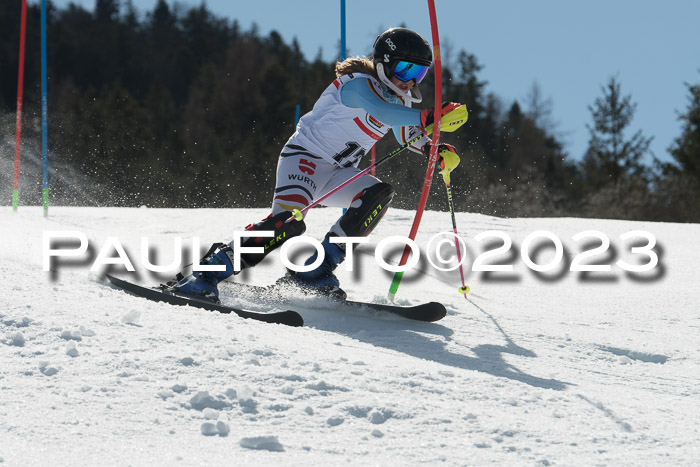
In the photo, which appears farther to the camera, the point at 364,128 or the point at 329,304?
the point at 364,128

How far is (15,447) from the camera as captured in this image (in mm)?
1861

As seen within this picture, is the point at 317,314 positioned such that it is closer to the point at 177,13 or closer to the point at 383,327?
the point at 383,327

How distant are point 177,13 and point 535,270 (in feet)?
158

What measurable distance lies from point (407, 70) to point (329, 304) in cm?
120

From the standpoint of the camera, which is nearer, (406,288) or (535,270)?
(406,288)

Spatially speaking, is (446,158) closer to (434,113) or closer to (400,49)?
(434,113)

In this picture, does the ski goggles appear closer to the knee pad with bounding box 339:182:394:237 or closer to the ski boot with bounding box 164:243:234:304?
the knee pad with bounding box 339:182:394:237

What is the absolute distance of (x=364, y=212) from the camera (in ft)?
12.0

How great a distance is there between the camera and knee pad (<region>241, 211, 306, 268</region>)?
366 cm

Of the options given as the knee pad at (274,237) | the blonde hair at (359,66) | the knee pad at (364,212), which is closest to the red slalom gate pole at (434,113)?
the knee pad at (364,212)

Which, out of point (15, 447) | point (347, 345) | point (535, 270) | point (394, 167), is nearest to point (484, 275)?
point (535, 270)

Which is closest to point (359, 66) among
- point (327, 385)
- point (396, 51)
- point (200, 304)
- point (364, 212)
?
point (396, 51)

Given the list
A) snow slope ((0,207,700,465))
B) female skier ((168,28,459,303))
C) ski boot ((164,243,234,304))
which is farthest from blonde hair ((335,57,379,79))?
snow slope ((0,207,700,465))

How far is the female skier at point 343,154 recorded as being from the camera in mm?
3627
